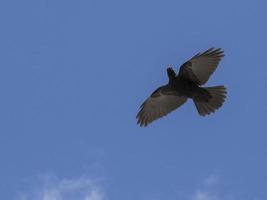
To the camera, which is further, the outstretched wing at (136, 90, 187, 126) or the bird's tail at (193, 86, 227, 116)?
the outstretched wing at (136, 90, 187, 126)

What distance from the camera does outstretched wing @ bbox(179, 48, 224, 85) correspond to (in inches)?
1944

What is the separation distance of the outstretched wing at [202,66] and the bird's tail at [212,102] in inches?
14.3

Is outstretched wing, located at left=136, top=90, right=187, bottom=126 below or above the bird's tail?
above

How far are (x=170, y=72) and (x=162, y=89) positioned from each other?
754mm

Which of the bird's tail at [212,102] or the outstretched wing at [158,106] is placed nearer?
the bird's tail at [212,102]

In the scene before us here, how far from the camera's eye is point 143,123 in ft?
166

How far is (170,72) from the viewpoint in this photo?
163 ft

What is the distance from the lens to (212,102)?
1960 inches

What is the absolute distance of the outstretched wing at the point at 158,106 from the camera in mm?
50375

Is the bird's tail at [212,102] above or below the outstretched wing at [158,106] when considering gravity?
below

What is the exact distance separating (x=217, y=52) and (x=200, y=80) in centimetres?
91

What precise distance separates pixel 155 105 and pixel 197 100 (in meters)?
1.38

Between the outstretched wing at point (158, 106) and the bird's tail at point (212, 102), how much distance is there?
57 cm

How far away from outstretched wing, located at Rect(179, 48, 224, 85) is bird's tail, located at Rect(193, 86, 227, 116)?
0.36 meters
